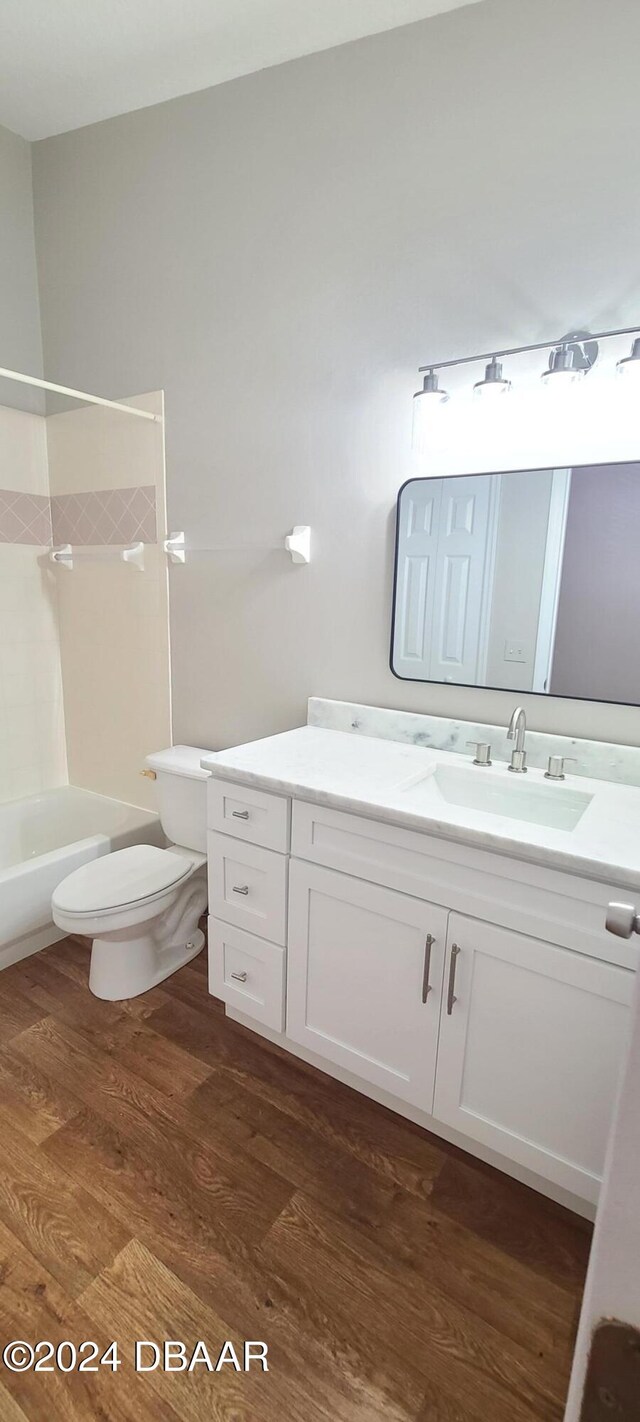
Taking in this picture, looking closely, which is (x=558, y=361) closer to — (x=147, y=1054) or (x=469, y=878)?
(x=469, y=878)

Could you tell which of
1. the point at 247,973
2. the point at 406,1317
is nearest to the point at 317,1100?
the point at 247,973

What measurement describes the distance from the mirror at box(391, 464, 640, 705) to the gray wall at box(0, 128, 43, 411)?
5.94 feet

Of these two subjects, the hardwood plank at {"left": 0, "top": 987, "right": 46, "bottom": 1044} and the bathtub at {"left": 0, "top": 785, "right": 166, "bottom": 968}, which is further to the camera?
the bathtub at {"left": 0, "top": 785, "right": 166, "bottom": 968}

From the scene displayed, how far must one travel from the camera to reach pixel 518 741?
1.55m

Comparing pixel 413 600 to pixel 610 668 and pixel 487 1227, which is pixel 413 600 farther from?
pixel 487 1227

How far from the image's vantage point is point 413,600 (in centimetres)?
176

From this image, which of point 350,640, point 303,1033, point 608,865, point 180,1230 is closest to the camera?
point 608,865

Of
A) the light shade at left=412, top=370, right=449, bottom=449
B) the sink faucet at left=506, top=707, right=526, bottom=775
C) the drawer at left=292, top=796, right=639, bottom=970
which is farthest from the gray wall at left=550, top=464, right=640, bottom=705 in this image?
the drawer at left=292, top=796, right=639, bottom=970

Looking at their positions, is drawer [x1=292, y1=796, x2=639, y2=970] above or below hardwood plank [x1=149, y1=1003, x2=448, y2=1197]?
above

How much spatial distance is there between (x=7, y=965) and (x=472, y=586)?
1948 mm

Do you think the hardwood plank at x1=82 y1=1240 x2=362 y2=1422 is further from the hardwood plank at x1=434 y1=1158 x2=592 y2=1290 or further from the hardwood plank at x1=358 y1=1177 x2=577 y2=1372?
the hardwood plank at x1=434 y1=1158 x2=592 y2=1290

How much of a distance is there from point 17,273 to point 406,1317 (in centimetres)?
338

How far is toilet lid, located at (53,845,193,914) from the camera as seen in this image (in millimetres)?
1774

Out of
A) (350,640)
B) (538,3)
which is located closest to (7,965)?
(350,640)
